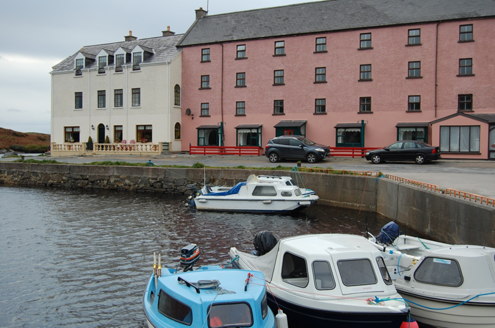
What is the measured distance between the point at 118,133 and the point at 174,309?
4009cm

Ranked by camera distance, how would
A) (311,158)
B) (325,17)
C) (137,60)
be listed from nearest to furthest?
(311,158) < (325,17) < (137,60)

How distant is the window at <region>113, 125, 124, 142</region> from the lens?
44.8 meters

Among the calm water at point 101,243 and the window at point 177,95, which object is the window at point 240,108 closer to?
the window at point 177,95

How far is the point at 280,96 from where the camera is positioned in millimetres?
39438

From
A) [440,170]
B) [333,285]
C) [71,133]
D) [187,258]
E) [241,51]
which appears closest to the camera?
[333,285]

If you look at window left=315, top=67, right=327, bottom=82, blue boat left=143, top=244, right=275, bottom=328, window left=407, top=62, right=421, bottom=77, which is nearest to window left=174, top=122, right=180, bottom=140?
window left=315, top=67, right=327, bottom=82

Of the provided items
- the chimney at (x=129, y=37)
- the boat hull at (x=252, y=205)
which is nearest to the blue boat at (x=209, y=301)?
the boat hull at (x=252, y=205)

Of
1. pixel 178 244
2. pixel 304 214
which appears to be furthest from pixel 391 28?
pixel 178 244

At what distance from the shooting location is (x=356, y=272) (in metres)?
8.12

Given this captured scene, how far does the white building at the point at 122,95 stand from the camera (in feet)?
140

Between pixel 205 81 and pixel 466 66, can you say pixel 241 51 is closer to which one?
pixel 205 81

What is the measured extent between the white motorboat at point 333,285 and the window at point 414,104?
28779 mm

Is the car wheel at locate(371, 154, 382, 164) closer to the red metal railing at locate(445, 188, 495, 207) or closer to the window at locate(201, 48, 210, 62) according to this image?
the red metal railing at locate(445, 188, 495, 207)

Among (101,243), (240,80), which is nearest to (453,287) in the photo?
(101,243)
